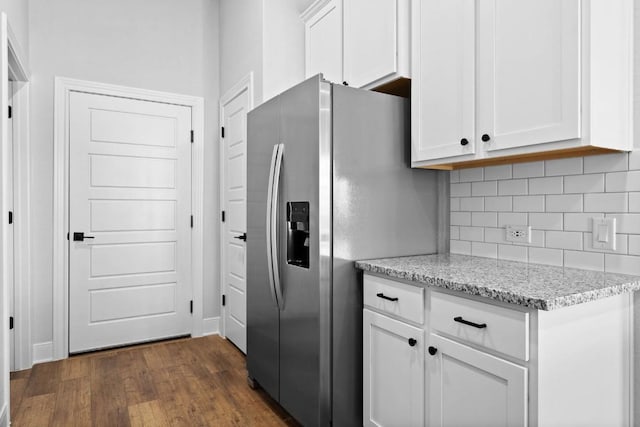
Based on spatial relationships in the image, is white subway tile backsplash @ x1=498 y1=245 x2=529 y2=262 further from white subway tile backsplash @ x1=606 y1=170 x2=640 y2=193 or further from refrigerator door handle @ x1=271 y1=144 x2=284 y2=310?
refrigerator door handle @ x1=271 y1=144 x2=284 y2=310

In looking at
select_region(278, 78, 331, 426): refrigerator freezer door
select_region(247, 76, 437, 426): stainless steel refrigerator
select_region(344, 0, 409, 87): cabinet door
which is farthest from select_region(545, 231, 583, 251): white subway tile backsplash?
select_region(344, 0, 409, 87): cabinet door

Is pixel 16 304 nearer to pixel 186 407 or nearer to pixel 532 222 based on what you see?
pixel 186 407

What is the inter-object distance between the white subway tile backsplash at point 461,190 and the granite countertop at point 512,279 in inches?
14.7

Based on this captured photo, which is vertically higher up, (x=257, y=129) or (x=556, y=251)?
(x=257, y=129)

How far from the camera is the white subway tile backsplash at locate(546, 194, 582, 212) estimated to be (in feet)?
5.48

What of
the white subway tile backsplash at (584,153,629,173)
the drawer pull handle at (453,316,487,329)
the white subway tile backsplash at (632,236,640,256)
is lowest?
the drawer pull handle at (453,316,487,329)

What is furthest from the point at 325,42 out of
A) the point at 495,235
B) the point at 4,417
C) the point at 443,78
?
the point at 4,417

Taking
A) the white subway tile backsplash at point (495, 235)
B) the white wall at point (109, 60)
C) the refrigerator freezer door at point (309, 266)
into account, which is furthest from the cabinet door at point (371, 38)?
→ the white wall at point (109, 60)

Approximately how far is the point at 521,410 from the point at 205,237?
3.08 m

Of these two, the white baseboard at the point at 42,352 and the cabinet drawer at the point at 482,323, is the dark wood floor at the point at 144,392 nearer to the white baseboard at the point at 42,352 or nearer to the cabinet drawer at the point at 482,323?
the white baseboard at the point at 42,352

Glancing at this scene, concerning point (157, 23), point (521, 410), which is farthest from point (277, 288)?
point (157, 23)

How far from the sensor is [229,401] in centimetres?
244

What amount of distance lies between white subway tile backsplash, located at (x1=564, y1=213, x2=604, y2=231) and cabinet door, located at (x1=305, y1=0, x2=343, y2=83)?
1.47 meters

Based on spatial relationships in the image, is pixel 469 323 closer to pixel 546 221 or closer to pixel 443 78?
pixel 546 221
